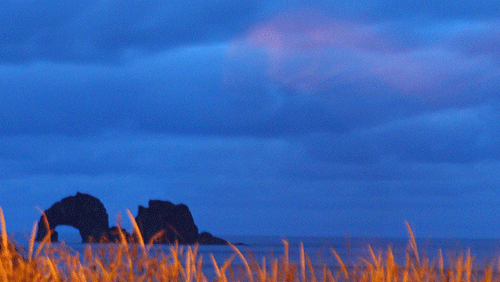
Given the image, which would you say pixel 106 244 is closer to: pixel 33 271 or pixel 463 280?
pixel 33 271

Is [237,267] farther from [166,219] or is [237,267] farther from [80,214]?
[80,214]

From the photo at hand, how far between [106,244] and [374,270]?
331 cm

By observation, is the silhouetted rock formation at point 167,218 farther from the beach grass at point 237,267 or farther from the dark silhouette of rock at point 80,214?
the beach grass at point 237,267

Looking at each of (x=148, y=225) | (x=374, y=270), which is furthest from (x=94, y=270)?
(x=148, y=225)

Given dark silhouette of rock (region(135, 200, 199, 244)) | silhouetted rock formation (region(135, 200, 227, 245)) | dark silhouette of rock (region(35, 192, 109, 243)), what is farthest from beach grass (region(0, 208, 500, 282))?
dark silhouette of rock (region(35, 192, 109, 243))

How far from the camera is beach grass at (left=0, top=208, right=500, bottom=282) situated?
6633mm

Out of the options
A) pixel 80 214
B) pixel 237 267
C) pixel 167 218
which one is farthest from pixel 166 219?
pixel 237 267

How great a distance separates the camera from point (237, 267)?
7152 mm

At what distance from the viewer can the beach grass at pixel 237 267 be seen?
663cm

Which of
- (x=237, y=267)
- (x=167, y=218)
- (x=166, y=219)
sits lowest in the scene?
(x=237, y=267)

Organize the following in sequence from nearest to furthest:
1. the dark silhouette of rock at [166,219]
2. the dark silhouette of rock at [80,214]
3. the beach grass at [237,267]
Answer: the beach grass at [237,267], the dark silhouette of rock at [166,219], the dark silhouette of rock at [80,214]

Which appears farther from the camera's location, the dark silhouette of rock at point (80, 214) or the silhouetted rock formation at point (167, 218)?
the dark silhouette of rock at point (80, 214)

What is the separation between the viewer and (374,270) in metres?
6.78

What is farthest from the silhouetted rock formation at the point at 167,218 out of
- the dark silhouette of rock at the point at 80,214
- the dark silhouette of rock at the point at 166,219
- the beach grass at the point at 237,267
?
the beach grass at the point at 237,267
